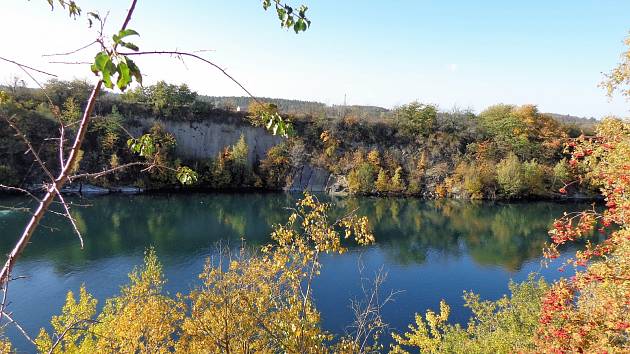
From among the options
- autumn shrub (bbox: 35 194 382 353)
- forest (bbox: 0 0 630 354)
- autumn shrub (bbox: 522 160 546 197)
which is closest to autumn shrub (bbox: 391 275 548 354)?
forest (bbox: 0 0 630 354)

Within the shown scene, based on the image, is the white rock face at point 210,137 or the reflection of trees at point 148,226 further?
the white rock face at point 210,137

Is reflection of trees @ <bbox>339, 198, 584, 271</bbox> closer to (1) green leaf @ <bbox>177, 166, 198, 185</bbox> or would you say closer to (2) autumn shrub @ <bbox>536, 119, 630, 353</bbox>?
(2) autumn shrub @ <bbox>536, 119, 630, 353</bbox>

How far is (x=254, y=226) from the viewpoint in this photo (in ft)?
112

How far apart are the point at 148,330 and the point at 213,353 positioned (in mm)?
2295

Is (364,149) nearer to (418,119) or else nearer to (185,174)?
(418,119)

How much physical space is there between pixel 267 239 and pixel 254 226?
3.85 meters

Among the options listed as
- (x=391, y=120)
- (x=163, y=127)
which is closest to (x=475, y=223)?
(x=391, y=120)

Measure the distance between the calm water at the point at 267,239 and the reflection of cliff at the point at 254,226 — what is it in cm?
9

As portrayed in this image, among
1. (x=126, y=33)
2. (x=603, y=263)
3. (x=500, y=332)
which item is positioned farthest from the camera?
(x=500, y=332)

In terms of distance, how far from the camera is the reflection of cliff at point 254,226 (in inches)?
1067

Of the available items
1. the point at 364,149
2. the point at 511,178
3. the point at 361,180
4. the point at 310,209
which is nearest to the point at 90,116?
the point at 310,209

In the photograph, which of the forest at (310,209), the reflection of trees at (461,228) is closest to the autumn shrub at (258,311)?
the forest at (310,209)

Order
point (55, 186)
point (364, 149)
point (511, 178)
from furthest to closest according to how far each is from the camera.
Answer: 1. point (364, 149)
2. point (511, 178)
3. point (55, 186)

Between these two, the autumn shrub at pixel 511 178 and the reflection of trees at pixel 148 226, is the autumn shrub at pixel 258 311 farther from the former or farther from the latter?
the autumn shrub at pixel 511 178
